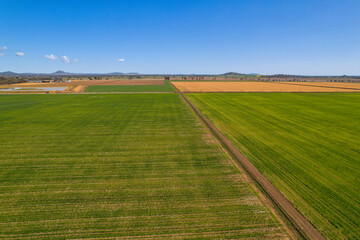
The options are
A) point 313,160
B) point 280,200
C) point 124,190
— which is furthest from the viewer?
point 313,160

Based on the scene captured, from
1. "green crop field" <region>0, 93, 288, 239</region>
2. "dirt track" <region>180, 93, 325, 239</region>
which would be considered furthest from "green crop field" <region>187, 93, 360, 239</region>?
"green crop field" <region>0, 93, 288, 239</region>

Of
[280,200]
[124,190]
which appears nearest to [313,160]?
[280,200]

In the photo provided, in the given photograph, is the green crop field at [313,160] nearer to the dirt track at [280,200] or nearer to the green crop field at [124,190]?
the dirt track at [280,200]

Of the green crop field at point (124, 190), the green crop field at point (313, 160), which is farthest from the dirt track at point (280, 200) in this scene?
the green crop field at point (124, 190)

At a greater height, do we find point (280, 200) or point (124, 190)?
point (124, 190)

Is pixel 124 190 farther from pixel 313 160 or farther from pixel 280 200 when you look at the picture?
pixel 313 160

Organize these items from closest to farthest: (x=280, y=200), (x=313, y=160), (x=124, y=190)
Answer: (x=280, y=200), (x=124, y=190), (x=313, y=160)
